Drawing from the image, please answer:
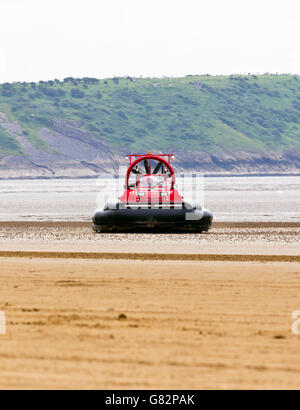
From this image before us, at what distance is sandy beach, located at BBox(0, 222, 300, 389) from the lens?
8.24 meters

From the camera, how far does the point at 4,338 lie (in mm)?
9766

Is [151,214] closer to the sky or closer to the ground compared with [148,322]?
closer to the sky

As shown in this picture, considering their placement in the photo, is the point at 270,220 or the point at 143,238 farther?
the point at 270,220

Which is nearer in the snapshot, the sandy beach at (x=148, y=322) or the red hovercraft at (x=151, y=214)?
the sandy beach at (x=148, y=322)

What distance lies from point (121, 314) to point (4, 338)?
6.68ft

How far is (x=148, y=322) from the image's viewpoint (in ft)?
35.7

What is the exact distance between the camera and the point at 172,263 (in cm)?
1884

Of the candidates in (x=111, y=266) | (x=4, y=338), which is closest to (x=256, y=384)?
(x=4, y=338)

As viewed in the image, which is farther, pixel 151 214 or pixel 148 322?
pixel 151 214

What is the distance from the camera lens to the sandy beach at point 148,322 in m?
8.24

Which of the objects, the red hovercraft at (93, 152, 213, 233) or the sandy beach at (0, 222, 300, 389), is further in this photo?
the red hovercraft at (93, 152, 213, 233)
